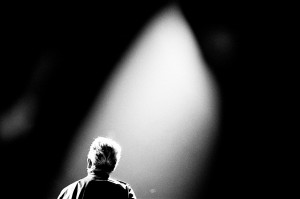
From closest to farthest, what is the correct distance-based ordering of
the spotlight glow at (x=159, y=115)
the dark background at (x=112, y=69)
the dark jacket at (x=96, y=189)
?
the dark jacket at (x=96, y=189) < the dark background at (x=112, y=69) < the spotlight glow at (x=159, y=115)

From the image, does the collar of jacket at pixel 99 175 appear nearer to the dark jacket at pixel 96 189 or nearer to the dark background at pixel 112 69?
the dark jacket at pixel 96 189

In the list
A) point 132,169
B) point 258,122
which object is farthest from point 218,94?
point 132,169

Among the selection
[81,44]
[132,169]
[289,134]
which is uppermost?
[81,44]

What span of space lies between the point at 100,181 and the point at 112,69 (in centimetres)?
242

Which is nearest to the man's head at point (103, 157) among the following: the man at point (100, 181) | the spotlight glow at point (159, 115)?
the man at point (100, 181)

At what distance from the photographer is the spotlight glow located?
3.99 m

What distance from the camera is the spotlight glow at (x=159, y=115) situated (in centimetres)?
399

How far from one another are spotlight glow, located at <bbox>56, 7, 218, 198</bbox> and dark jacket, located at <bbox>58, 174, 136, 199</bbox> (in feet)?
7.28

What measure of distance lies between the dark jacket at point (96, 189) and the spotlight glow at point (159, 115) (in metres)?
2.22

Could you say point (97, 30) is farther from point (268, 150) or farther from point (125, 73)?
point (268, 150)

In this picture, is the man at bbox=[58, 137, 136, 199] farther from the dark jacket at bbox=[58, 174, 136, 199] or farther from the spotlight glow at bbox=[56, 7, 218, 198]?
the spotlight glow at bbox=[56, 7, 218, 198]

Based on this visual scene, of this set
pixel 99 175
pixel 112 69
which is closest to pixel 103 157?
pixel 99 175

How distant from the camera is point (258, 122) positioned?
395 cm

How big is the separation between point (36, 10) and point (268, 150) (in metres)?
3.16
